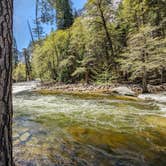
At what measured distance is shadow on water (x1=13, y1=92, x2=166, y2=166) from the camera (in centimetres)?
412

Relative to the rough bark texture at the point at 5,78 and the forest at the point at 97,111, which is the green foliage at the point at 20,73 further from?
the rough bark texture at the point at 5,78

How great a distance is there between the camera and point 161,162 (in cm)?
402

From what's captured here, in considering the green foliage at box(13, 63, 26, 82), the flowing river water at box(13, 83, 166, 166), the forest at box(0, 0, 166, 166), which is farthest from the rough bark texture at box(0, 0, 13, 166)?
the green foliage at box(13, 63, 26, 82)

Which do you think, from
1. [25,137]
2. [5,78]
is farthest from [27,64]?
[5,78]

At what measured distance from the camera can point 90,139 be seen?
17.3 ft

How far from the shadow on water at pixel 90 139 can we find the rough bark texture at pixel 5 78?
226 centimetres

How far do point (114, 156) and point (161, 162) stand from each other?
760 mm

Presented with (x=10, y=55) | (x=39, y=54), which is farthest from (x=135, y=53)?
(x=39, y=54)

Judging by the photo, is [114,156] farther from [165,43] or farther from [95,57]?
[95,57]

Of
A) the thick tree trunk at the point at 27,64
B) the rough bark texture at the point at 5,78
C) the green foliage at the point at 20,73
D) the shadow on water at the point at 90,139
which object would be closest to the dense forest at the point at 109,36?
the shadow on water at the point at 90,139

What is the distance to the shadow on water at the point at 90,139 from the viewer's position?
412cm

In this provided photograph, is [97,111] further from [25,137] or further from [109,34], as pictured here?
[109,34]

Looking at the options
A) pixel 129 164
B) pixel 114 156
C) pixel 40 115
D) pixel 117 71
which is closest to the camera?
pixel 129 164

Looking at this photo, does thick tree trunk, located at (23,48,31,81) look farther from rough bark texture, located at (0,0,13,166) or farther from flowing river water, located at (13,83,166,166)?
rough bark texture, located at (0,0,13,166)
